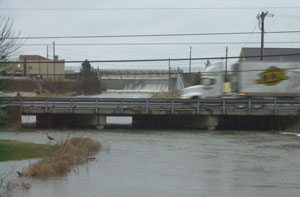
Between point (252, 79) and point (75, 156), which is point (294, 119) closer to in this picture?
point (252, 79)

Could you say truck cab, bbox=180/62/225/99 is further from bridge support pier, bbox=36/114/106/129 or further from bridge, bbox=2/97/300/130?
bridge support pier, bbox=36/114/106/129

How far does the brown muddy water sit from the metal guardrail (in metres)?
3.54

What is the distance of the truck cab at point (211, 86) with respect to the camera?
114 ft

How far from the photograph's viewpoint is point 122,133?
92.7ft

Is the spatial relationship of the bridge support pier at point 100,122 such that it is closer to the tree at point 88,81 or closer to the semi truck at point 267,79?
the semi truck at point 267,79

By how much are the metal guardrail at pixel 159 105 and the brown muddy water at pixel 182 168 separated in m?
3.54

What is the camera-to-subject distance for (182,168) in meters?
16.1

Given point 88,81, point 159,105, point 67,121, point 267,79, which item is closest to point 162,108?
point 159,105

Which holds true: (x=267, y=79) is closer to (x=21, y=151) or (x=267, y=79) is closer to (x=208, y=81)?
(x=208, y=81)

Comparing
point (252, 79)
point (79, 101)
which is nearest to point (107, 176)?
point (79, 101)

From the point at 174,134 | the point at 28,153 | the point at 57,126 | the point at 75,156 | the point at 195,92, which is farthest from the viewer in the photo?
the point at 195,92

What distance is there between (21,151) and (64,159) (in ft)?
11.2

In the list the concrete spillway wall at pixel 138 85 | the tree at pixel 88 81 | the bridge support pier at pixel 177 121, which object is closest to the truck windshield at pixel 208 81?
the bridge support pier at pixel 177 121

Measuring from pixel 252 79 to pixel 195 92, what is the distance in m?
4.57
